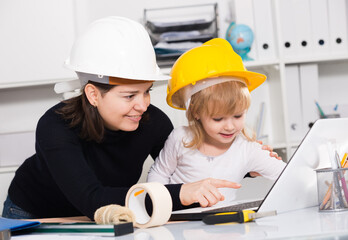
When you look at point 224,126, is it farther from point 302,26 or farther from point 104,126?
point 302,26

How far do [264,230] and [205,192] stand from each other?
0.90ft

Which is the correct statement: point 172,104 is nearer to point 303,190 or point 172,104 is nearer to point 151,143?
point 151,143

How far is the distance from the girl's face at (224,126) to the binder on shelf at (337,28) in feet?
4.15

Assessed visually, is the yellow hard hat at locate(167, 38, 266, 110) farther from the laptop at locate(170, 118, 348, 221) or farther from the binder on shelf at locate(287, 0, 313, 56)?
the binder on shelf at locate(287, 0, 313, 56)

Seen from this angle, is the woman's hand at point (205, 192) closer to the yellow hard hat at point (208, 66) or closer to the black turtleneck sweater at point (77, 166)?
the black turtleneck sweater at point (77, 166)

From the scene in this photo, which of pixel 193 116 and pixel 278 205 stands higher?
pixel 193 116

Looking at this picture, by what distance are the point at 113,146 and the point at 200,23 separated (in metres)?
1.20

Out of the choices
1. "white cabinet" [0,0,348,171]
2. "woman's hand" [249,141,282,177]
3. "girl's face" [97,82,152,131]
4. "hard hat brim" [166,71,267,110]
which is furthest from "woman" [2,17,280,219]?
"white cabinet" [0,0,348,171]

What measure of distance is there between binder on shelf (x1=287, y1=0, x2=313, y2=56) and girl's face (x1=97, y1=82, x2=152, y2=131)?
4.73 ft

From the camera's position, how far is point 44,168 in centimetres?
158

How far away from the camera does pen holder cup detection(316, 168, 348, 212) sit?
941mm

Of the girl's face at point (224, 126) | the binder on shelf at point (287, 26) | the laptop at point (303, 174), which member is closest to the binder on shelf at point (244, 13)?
the binder on shelf at point (287, 26)

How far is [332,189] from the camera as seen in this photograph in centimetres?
95

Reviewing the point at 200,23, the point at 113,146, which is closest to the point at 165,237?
the point at 113,146
